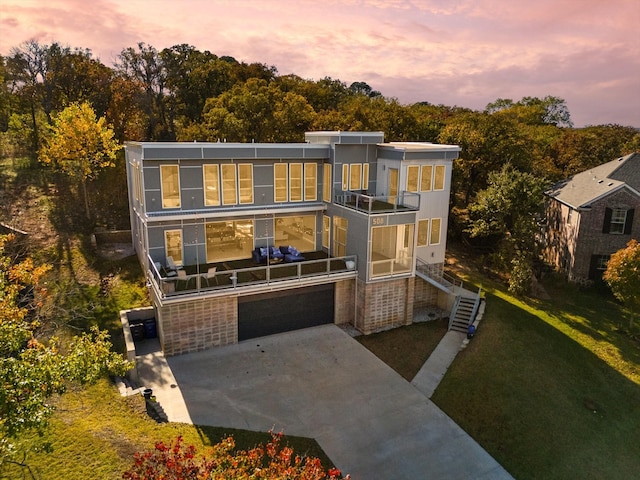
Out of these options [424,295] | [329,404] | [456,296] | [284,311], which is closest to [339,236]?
[284,311]

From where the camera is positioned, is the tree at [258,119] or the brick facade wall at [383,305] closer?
the brick facade wall at [383,305]

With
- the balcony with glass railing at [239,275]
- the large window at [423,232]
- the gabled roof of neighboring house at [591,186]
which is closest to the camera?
the balcony with glass railing at [239,275]

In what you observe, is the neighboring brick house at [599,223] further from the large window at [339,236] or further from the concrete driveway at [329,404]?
the concrete driveway at [329,404]

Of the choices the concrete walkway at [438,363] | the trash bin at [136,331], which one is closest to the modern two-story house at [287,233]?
the trash bin at [136,331]

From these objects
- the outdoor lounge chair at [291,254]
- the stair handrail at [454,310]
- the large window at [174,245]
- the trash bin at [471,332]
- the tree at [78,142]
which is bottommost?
the trash bin at [471,332]

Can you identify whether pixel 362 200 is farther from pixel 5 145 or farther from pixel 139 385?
pixel 5 145

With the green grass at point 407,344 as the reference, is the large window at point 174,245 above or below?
above

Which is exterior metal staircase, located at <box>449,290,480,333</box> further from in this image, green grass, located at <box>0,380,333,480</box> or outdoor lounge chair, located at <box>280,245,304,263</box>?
green grass, located at <box>0,380,333,480</box>

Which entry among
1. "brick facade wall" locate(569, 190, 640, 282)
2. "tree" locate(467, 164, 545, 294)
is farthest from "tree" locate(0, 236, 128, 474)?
"brick facade wall" locate(569, 190, 640, 282)
